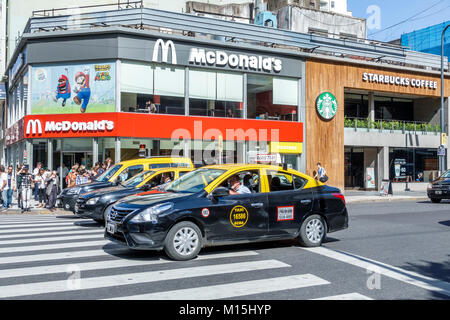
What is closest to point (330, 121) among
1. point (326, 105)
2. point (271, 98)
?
point (326, 105)

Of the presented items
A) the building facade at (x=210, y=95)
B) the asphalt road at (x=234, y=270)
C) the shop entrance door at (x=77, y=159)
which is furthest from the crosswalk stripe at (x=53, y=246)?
the shop entrance door at (x=77, y=159)

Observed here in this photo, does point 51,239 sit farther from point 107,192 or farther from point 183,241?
point 183,241

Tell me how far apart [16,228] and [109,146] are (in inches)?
463

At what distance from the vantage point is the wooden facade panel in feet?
92.7

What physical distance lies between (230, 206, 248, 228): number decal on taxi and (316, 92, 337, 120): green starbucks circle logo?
844 inches

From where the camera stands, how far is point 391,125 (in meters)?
32.2

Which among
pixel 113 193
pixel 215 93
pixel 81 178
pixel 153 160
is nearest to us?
pixel 113 193

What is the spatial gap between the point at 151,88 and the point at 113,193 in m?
13.1

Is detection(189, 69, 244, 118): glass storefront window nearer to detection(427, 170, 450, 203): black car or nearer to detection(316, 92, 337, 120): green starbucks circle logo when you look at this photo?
detection(316, 92, 337, 120): green starbucks circle logo

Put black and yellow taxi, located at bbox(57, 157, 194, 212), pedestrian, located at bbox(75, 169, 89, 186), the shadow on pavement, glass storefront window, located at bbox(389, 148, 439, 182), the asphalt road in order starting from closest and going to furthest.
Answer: the asphalt road < the shadow on pavement < black and yellow taxi, located at bbox(57, 157, 194, 212) < pedestrian, located at bbox(75, 169, 89, 186) < glass storefront window, located at bbox(389, 148, 439, 182)

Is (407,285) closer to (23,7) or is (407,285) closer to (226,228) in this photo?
(226,228)

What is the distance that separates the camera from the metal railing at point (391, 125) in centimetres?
3062

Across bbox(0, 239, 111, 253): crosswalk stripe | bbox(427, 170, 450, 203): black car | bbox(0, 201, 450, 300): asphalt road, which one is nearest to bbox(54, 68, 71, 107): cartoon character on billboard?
bbox(0, 201, 450, 300): asphalt road

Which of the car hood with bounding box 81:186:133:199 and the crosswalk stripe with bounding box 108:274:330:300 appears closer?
the crosswalk stripe with bounding box 108:274:330:300
